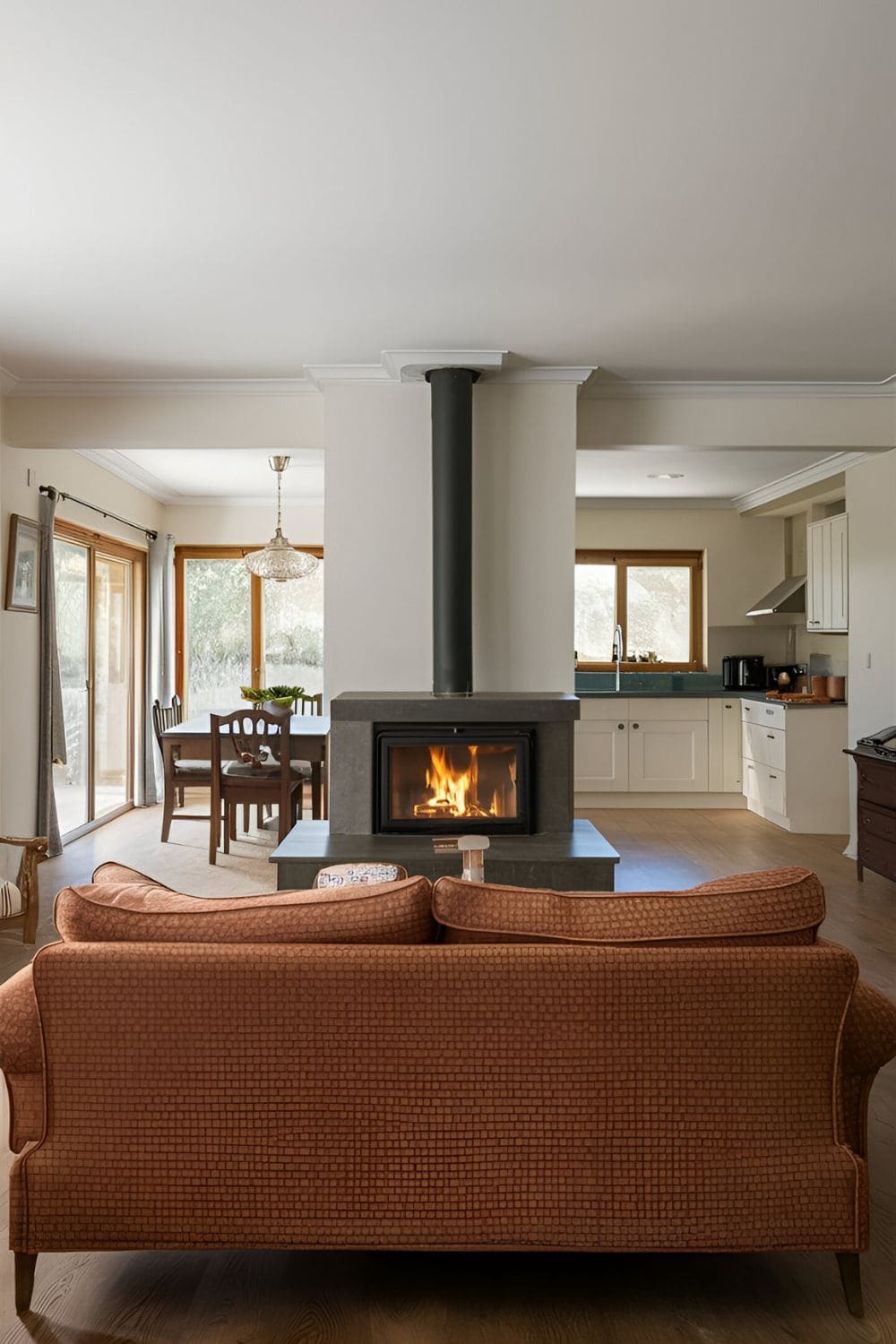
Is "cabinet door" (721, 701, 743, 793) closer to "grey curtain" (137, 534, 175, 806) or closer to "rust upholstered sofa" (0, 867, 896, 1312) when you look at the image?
"grey curtain" (137, 534, 175, 806)

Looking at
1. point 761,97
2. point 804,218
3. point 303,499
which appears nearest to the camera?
point 761,97

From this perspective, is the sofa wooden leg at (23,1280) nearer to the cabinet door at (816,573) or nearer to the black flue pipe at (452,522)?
the black flue pipe at (452,522)

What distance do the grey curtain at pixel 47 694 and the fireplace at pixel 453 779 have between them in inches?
83.9

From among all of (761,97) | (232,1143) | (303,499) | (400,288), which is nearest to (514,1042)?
(232,1143)

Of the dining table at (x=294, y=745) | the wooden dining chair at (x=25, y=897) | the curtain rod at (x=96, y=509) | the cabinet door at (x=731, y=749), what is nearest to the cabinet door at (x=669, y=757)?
the cabinet door at (x=731, y=749)

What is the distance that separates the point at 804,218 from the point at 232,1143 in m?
3.04

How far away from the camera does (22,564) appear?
5324 millimetres

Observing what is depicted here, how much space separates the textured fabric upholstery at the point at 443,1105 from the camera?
5.91 feet

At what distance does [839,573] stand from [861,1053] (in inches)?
211

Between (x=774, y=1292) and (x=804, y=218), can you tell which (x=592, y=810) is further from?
(x=774, y=1292)

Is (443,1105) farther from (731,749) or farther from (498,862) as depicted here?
(731,749)

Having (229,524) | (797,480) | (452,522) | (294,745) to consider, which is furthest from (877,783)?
(229,524)

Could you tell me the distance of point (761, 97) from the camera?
2.49 m

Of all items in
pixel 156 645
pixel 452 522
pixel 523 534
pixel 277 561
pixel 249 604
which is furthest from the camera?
pixel 249 604
